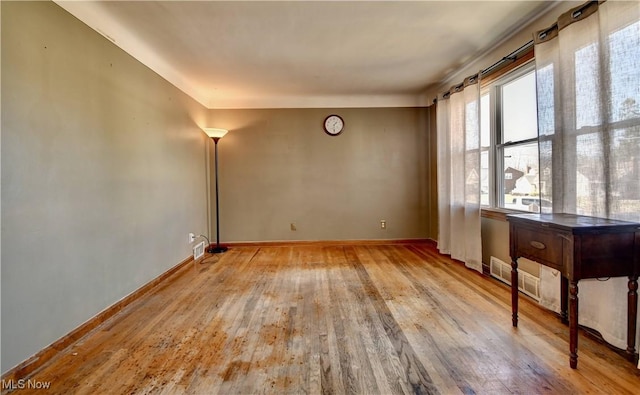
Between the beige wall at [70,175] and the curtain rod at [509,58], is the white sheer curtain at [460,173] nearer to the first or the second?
the curtain rod at [509,58]

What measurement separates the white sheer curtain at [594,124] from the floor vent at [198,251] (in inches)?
153

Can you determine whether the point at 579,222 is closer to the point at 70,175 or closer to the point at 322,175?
the point at 70,175

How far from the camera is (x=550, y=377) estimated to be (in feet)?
5.01

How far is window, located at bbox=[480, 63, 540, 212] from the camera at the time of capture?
2629 mm

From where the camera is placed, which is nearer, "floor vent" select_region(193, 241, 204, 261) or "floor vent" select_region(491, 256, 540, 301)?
"floor vent" select_region(491, 256, 540, 301)

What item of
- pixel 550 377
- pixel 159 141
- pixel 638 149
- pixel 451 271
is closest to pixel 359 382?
pixel 550 377

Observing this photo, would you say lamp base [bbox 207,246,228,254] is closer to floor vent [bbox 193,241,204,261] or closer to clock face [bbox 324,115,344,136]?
floor vent [bbox 193,241,204,261]

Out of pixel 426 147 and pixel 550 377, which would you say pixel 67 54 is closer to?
pixel 550 377

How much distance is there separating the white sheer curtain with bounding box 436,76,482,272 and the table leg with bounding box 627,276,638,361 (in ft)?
5.03

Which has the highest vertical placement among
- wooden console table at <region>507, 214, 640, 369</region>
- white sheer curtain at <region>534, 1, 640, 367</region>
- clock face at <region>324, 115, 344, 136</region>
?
clock face at <region>324, 115, 344, 136</region>

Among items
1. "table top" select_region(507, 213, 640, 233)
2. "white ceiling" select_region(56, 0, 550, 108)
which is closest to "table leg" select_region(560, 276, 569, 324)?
"table top" select_region(507, 213, 640, 233)

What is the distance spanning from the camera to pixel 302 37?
102 inches

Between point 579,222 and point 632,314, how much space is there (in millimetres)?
571

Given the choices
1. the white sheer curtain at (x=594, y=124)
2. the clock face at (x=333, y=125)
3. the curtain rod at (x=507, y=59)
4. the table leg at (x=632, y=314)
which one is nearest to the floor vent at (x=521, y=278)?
the white sheer curtain at (x=594, y=124)
